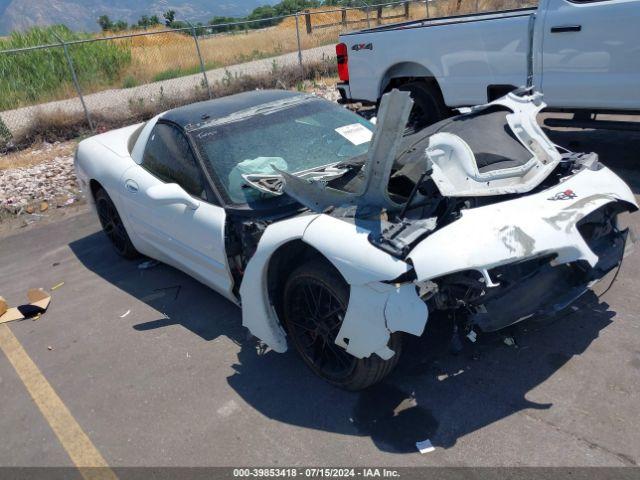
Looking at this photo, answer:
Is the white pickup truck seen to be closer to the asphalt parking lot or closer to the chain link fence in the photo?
the asphalt parking lot

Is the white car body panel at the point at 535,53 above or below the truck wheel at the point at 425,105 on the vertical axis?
above

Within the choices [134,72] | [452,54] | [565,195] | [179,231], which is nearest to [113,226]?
[179,231]

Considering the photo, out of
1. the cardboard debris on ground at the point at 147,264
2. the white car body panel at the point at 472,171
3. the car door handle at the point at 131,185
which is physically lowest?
the cardboard debris on ground at the point at 147,264

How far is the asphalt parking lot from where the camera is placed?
2756 millimetres

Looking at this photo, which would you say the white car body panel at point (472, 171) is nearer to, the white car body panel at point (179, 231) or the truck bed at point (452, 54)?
the white car body panel at point (179, 231)

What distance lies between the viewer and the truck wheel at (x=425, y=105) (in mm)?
6887

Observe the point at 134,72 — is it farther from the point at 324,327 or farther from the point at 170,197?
the point at 324,327

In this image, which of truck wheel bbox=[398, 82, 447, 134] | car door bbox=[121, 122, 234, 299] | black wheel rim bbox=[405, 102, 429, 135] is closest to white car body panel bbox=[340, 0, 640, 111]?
truck wheel bbox=[398, 82, 447, 134]

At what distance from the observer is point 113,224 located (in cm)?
535

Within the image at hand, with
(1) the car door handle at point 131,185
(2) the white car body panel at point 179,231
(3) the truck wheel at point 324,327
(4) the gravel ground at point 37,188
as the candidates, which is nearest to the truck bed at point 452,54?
(2) the white car body panel at point 179,231

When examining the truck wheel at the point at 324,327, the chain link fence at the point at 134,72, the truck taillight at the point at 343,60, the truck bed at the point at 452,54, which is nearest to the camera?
the truck wheel at the point at 324,327

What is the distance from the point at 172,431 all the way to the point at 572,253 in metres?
2.36

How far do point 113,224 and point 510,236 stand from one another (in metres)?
4.00

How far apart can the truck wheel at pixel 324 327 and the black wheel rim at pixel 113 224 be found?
8.67 feet
